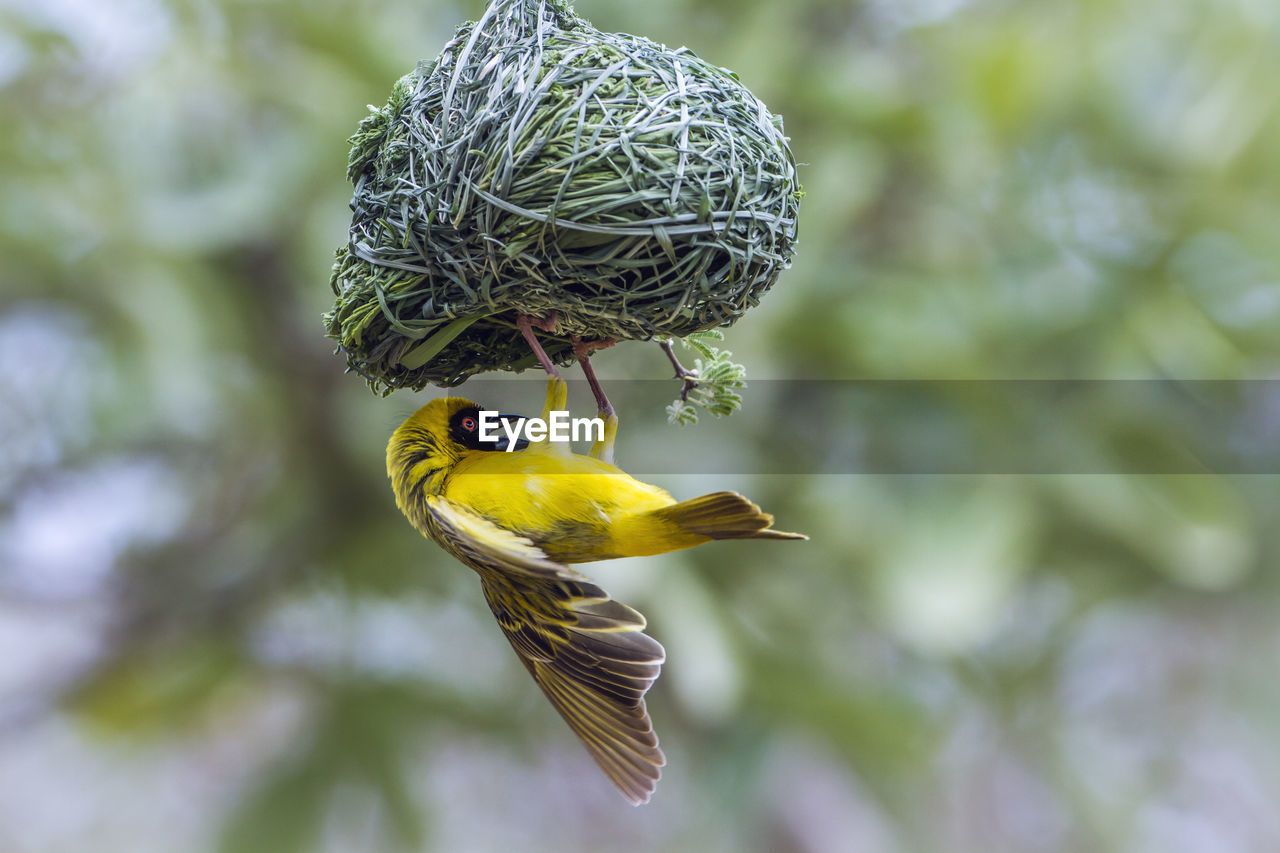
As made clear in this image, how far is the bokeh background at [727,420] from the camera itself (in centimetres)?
458

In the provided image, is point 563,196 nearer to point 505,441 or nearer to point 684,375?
point 684,375

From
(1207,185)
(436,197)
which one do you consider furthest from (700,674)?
(1207,185)

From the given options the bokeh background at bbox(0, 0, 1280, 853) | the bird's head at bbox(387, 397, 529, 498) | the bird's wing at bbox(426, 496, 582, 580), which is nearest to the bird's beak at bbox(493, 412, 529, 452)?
the bird's head at bbox(387, 397, 529, 498)

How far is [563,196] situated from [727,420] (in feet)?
13.1

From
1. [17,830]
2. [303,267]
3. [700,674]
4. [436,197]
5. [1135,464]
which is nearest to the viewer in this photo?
[436,197]

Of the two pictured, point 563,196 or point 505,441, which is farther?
point 505,441

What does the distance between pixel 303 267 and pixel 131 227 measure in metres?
0.76

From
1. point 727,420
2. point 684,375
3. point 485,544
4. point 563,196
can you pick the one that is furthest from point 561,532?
point 727,420

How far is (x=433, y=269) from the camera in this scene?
1.26m

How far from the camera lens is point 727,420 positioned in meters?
5.09

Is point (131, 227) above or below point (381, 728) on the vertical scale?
above

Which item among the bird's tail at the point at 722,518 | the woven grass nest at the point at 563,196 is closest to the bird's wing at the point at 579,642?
the bird's tail at the point at 722,518

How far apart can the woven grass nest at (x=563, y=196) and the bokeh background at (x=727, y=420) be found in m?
2.54

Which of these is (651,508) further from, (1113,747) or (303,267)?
(1113,747)
